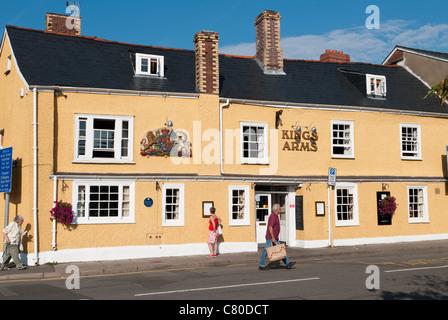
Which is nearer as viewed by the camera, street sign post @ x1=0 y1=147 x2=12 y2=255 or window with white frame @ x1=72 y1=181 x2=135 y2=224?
street sign post @ x1=0 y1=147 x2=12 y2=255

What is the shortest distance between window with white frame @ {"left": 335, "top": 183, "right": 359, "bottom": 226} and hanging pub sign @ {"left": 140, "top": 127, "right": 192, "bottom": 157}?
7.08 m

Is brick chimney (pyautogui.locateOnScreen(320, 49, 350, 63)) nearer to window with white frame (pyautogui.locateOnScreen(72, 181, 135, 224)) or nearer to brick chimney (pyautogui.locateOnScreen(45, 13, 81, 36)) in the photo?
brick chimney (pyautogui.locateOnScreen(45, 13, 81, 36))

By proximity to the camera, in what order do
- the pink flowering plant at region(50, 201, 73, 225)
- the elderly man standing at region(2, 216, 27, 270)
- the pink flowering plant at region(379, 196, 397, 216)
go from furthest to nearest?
the pink flowering plant at region(379, 196, 397, 216)
the pink flowering plant at region(50, 201, 73, 225)
the elderly man standing at region(2, 216, 27, 270)

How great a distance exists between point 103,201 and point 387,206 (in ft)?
40.3

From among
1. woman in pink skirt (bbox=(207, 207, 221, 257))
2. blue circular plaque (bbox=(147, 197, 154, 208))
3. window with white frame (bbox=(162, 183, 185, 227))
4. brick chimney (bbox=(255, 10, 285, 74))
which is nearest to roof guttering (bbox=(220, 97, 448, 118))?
brick chimney (bbox=(255, 10, 285, 74))

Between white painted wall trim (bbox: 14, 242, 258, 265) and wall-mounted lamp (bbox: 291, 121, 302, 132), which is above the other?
wall-mounted lamp (bbox: 291, 121, 302, 132)

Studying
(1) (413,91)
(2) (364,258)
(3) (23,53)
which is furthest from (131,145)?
(1) (413,91)

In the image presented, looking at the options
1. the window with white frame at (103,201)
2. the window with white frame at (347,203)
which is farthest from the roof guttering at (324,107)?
the window with white frame at (103,201)

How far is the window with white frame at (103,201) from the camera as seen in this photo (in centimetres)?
1672

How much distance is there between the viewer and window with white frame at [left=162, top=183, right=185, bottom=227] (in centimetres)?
1781

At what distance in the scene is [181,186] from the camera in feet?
59.3

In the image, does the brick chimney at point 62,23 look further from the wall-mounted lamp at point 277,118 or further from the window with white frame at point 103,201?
the wall-mounted lamp at point 277,118
